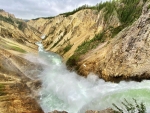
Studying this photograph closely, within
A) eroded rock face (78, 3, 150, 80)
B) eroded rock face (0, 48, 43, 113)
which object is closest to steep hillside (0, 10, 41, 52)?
eroded rock face (0, 48, 43, 113)

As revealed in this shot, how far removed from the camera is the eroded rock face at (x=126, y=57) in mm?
30172

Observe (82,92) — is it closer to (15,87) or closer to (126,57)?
(15,87)

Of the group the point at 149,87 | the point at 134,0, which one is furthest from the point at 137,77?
the point at 134,0

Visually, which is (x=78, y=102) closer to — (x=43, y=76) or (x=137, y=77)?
(x=137, y=77)

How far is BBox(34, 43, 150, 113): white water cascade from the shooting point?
2308 cm

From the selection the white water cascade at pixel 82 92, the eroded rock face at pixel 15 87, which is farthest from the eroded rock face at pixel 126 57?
the eroded rock face at pixel 15 87

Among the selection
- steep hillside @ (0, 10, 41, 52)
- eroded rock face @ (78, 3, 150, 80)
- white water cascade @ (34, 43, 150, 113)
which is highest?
steep hillside @ (0, 10, 41, 52)

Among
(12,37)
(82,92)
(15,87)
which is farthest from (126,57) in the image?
(12,37)

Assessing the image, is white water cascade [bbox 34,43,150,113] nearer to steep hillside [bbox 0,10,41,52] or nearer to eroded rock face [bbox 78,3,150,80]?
eroded rock face [bbox 78,3,150,80]

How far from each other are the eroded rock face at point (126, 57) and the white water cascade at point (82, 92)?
1.25 m

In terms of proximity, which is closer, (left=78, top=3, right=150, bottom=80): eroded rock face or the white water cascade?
the white water cascade

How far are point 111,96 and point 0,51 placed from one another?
1857 cm

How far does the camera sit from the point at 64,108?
26.0 metres

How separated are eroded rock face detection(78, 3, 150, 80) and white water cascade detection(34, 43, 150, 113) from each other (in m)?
1.25
